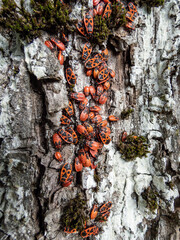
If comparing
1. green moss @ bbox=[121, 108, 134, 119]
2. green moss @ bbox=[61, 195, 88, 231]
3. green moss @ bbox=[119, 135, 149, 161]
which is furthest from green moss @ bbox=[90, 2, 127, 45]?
green moss @ bbox=[61, 195, 88, 231]

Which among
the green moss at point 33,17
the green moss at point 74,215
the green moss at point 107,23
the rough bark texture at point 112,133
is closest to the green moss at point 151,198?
the rough bark texture at point 112,133

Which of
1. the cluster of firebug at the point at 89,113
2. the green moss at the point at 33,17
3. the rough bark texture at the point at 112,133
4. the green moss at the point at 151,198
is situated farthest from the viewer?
the green moss at the point at 151,198

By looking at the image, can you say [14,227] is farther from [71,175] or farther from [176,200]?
[176,200]

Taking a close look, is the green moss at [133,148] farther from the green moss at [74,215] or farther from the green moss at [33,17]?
the green moss at [33,17]

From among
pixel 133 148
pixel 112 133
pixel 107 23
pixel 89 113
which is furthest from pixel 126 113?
pixel 107 23

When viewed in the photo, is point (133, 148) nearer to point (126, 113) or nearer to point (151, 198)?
point (126, 113)
